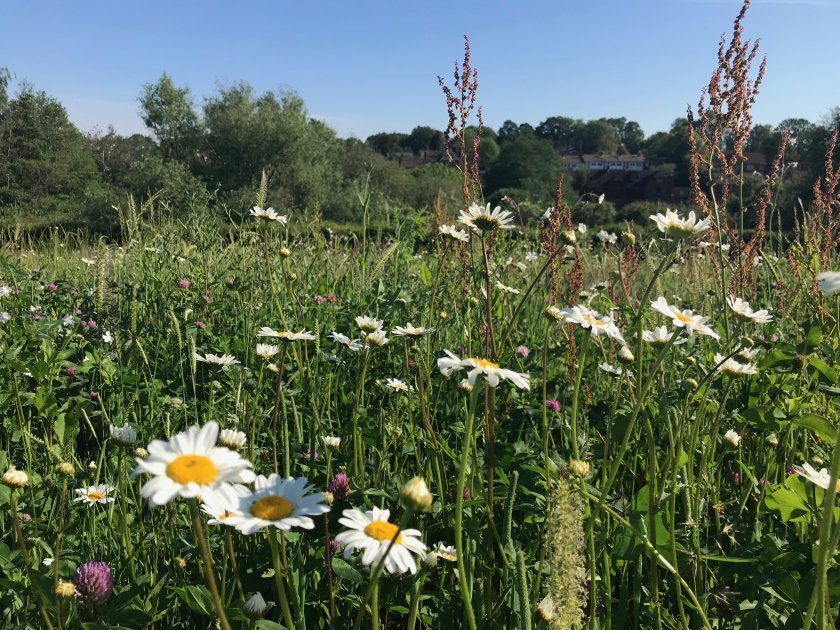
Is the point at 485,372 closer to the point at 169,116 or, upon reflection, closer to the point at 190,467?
the point at 190,467

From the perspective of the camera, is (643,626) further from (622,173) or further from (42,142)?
(622,173)

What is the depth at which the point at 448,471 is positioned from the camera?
1.62 meters

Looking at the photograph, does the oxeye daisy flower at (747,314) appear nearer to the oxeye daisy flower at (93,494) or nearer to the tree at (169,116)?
the oxeye daisy flower at (93,494)

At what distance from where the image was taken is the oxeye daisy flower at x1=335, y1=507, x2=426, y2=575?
729 mm

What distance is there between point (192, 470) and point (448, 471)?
3.41ft

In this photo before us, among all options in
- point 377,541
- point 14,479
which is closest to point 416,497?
point 377,541

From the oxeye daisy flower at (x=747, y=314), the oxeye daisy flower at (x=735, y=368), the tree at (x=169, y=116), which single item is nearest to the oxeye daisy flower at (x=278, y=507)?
the oxeye daisy flower at (x=735, y=368)

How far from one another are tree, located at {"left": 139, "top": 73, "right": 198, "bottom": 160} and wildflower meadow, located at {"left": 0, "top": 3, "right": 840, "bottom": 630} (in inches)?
1480

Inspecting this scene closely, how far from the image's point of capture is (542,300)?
3057mm

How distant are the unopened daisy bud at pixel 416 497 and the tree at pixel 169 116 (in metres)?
39.7

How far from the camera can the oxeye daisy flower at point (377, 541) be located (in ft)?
2.39

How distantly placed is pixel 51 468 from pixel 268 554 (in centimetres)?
81

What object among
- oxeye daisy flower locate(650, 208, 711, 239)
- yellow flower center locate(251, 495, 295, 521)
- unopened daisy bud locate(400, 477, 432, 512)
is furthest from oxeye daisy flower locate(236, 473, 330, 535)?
oxeye daisy flower locate(650, 208, 711, 239)

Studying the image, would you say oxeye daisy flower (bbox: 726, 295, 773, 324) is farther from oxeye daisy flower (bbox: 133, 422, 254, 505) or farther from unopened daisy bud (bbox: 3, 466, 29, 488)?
unopened daisy bud (bbox: 3, 466, 29, 488)
